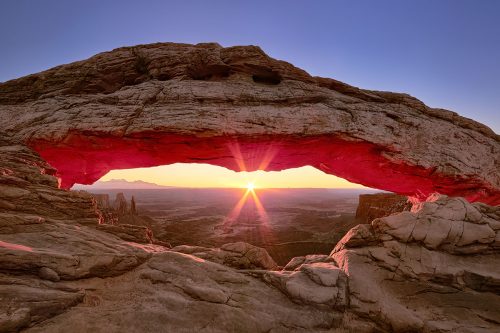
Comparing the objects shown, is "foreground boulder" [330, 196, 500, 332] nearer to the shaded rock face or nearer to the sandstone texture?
the sandstone texture

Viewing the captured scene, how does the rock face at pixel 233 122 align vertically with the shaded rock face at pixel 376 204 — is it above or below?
above

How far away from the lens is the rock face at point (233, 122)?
13.3m

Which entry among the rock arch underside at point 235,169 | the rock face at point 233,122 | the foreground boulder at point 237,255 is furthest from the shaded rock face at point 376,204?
the foreground boulder at point 237,255

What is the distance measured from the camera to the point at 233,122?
13211 millimetres

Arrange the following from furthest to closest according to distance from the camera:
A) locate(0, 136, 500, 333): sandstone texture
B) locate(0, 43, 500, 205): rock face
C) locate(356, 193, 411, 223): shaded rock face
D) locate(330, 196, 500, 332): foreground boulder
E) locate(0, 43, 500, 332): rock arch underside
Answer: locate(356, 193, 411, 223): shaded rock face < locate(0, 43, 500, 205): rock face < locate(330, 196, 500, 332): foreground boulder < locate(0, 43, 500, 332): rock arch underside < locate(0, 136, 500, 333): sandstone texture

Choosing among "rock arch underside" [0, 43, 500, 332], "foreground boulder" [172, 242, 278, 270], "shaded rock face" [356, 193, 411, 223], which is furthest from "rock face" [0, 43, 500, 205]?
"shaded rock face" [356, 193, 411, 223]

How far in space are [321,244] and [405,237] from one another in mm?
28911

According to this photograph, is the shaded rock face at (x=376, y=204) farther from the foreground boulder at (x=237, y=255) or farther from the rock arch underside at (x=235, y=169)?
the foreground boulder at (x=237, y=255)

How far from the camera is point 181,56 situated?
1555 cm

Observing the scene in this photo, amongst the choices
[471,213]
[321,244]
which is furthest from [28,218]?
[321,244]

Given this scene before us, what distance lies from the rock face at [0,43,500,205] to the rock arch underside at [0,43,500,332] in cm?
9

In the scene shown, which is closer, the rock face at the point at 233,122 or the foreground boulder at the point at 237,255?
the foreground boulder at the point at 237,255

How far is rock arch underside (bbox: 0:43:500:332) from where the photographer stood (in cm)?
701

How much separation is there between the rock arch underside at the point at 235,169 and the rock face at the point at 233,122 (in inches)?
3.7
